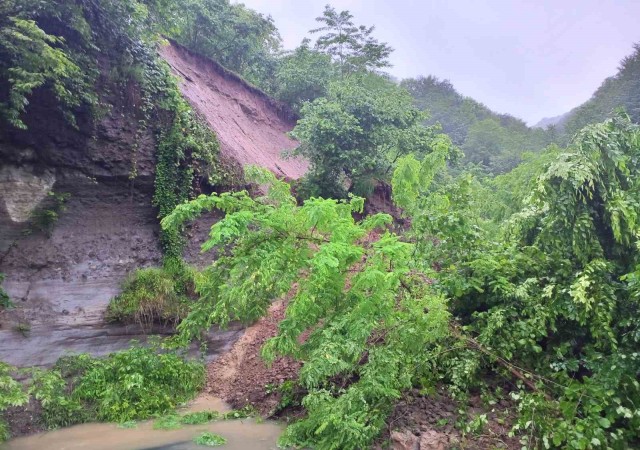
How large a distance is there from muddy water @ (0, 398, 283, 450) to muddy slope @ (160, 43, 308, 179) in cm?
882

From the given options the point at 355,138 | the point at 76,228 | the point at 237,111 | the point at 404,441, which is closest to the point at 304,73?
the point at 237,111

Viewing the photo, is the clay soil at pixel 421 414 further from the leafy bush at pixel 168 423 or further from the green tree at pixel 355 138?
the green tree at pixel 355 138

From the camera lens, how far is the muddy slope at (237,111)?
16672 mm

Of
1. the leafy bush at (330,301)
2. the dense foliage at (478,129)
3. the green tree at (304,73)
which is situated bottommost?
the leafy bush at (330,301)

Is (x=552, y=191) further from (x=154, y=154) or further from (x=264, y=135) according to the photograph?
(x=264, y=135)

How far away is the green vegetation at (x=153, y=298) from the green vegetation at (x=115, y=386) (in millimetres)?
1041

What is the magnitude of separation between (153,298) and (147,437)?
390 cm

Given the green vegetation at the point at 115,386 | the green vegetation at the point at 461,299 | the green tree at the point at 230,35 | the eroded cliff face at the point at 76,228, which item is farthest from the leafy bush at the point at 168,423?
the green tree at the point at 230,35

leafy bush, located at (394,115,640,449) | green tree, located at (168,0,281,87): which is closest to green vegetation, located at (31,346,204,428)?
leafy bush, located at (394,115,640,449)

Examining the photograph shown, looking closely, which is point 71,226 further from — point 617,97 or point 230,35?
point 617,97

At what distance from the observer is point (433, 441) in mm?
5961

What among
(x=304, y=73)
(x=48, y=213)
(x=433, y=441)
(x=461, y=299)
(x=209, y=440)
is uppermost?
(x=304, y=73)

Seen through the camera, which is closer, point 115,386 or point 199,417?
point 199,417

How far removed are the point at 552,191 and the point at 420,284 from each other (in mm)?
2303
